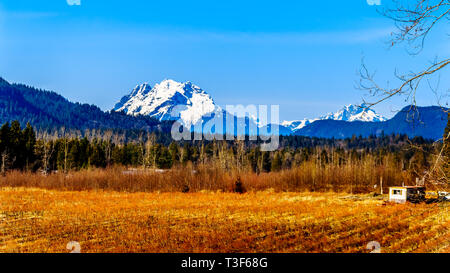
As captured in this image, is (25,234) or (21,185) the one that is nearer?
(25,234)

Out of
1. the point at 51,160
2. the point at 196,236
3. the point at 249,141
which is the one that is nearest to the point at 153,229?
the point at 196,236

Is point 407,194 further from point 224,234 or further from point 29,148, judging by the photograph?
point 29,148

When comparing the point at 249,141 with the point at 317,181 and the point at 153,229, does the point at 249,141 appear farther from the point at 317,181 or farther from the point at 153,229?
the point at 153,229

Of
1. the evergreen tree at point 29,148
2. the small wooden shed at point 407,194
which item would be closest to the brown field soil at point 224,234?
the small wooden shed at point 407,194

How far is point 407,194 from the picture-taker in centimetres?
2834

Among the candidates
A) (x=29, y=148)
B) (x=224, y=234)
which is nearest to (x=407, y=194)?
(x=224, y=234)

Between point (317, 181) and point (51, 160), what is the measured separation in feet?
186

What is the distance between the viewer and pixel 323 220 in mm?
18391

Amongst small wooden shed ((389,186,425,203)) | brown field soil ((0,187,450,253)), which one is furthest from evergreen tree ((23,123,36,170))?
small wooden shed ((389,186,425,203))

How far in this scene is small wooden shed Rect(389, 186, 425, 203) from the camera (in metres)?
28.2
